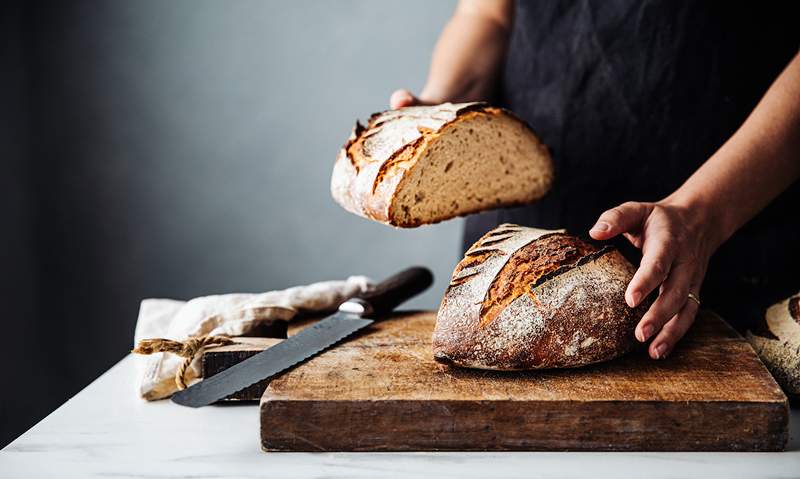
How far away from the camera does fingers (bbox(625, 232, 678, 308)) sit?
115 centimetres

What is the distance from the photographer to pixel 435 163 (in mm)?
1475

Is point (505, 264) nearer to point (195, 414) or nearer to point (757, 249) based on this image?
point (195, 414)

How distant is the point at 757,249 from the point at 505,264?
754mm

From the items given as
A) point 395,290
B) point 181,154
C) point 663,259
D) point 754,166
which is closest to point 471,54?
point 395,290

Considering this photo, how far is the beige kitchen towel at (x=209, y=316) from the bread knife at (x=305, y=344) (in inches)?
3.6

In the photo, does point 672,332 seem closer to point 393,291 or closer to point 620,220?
point 620,220

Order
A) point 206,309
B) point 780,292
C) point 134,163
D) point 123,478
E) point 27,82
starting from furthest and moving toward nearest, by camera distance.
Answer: point 134,163, point 27,82, point 780,292, point 206,309, point 123,478

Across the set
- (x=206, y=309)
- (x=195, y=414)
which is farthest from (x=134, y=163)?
(x=195, y=414)

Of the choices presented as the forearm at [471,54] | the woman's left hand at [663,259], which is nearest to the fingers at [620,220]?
the woman's left hand at [663,259]

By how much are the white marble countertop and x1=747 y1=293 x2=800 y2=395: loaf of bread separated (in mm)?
77

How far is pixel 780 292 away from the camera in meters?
1.58

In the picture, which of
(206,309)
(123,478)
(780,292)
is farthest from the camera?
(780,292)

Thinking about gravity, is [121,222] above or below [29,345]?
above

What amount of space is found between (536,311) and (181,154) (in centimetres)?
207
